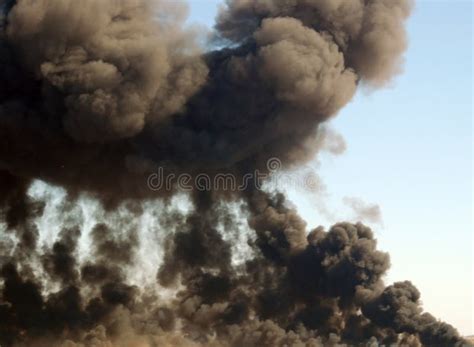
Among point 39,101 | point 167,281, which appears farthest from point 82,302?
point 39,101

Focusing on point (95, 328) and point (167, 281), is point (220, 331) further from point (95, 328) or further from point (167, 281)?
point (95, 328)

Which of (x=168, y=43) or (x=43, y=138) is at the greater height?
(x=168, y=43)

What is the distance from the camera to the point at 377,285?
2378 inches

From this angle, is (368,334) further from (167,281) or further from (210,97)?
(210,97)

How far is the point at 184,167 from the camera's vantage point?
195 feet

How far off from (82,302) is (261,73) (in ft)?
76.5

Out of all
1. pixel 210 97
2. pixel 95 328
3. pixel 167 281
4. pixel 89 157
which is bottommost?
pixel 95 328

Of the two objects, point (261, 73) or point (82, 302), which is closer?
point (261, 73)

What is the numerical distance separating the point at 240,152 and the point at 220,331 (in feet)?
46.9

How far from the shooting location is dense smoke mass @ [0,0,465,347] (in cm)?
5600

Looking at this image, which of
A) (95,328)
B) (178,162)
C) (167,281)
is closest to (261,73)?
(178,162)

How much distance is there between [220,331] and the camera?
62.2 m

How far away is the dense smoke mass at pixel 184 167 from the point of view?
2205 inches

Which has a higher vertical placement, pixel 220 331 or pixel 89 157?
pixel 89 157
